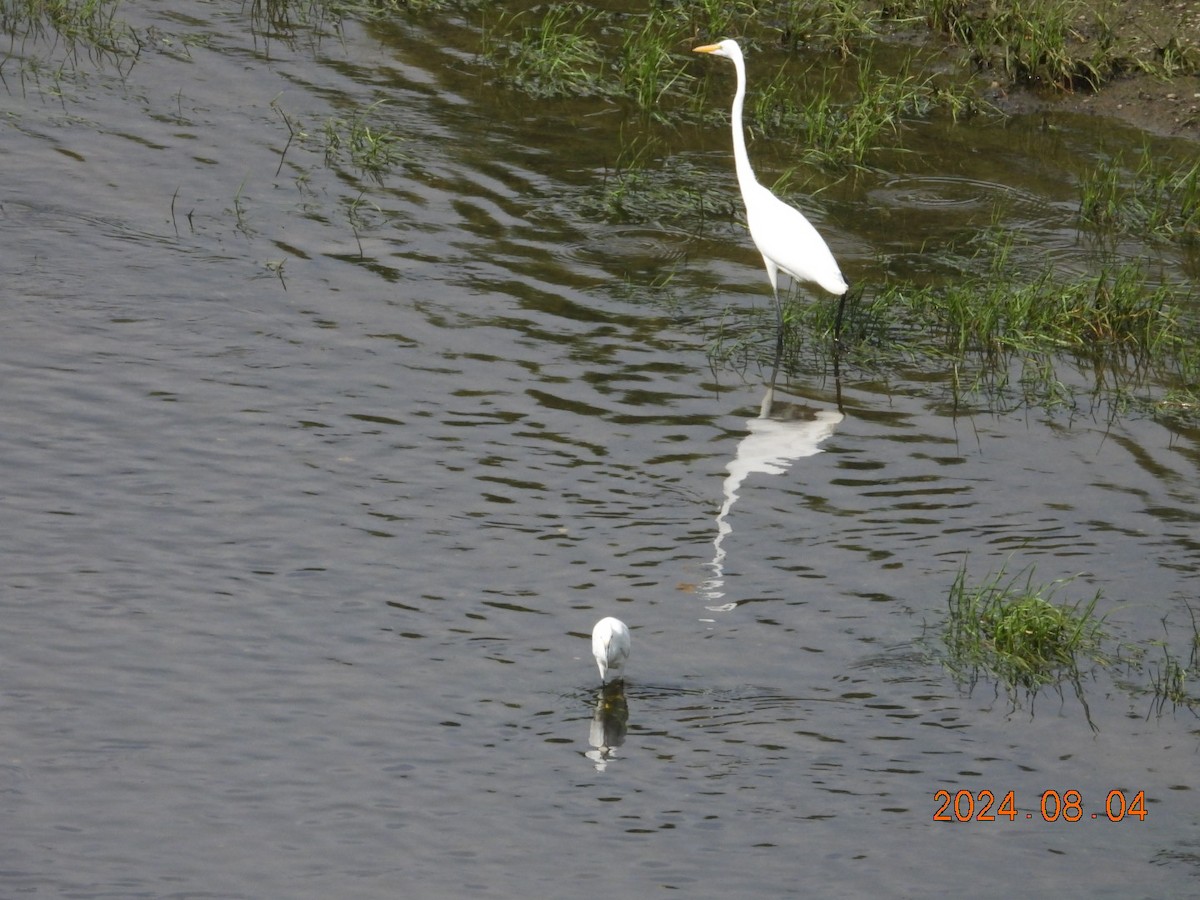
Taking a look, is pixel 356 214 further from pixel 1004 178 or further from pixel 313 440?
pixel 1004 178

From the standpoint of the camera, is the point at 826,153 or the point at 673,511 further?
the point at 826,153

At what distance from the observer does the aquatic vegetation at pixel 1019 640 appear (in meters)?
6.72

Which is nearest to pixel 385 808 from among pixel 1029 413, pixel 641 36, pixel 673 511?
pixel 673 511

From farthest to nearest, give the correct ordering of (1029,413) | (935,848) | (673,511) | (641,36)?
(641,36)
(1029,413)
(673,511)
(935,848)

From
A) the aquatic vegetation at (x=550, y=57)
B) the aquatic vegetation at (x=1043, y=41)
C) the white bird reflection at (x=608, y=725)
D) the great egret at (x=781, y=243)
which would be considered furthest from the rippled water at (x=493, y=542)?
Result: the aquatic vegetation at (x=1043, y=41)

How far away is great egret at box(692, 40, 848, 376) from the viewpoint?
9.61 meters

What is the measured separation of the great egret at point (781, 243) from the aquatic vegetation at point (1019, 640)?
2.84 metres

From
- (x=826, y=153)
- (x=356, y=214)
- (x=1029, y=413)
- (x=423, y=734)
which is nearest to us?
(x=423, y=734)

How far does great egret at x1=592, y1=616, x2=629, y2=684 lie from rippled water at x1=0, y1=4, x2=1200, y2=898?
216 millimetres

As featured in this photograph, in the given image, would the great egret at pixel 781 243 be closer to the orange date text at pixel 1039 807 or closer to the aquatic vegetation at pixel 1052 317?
the aquatic vegetation at pixel 1052 317

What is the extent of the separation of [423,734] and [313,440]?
2533mm

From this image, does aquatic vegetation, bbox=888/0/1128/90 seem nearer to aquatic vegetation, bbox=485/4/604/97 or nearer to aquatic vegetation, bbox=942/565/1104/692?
aquatic vegetation, bbox=485/4/604/97

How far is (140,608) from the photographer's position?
6855mm

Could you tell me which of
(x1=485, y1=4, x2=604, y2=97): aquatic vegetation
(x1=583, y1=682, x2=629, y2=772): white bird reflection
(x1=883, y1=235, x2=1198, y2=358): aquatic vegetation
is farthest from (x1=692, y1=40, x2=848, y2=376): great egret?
(x1=583, y1=682, x2=629, y2=772): white bird reflection
